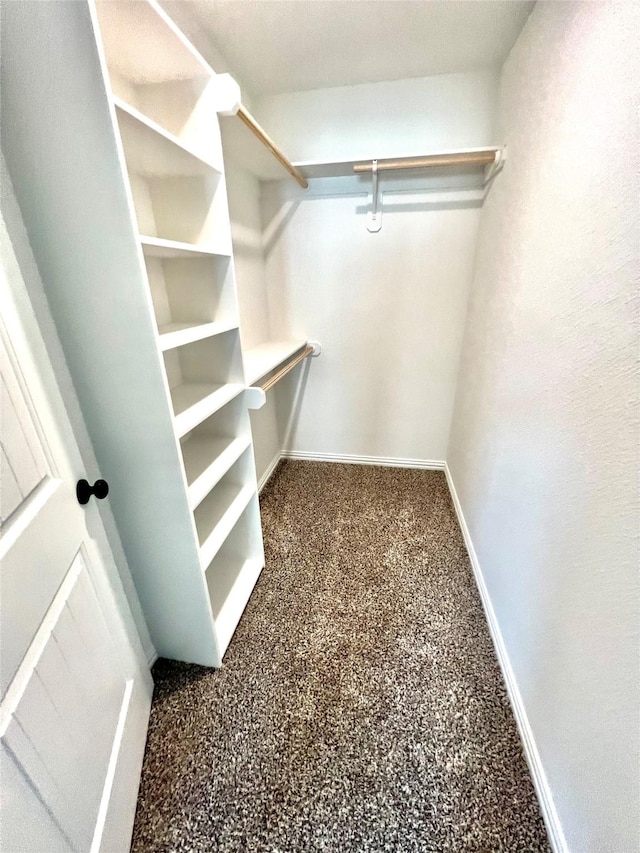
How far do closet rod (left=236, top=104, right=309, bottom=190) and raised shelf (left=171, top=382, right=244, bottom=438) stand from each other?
0.94m

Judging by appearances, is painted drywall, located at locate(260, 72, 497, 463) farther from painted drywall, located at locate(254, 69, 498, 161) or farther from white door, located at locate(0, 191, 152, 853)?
white door, located at locate(0, 191, 152, 853)

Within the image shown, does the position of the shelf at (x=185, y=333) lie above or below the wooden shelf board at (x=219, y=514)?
above

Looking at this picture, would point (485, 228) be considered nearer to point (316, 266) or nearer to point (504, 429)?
point (316, 266)

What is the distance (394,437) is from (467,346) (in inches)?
33.7

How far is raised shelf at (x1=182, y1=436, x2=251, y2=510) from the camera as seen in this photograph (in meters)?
1.18

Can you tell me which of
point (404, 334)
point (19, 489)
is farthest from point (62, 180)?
point (404, 334)

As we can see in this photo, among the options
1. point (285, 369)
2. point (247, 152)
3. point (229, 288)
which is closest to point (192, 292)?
point (229, 288)

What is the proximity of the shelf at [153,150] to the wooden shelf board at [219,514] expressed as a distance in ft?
4.00

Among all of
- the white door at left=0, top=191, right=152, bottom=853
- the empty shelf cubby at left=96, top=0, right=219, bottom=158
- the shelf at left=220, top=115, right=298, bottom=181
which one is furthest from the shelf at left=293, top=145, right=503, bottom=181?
the white door at left=0, top=191, right=152, bottom=853

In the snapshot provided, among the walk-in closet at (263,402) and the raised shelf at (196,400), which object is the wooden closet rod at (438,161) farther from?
the raised shelf at (196,400)

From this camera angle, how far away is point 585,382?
2.90ft

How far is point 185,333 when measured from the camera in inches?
41.5

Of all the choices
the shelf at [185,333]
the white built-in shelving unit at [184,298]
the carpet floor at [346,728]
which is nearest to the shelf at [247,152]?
the white built-in shelving unit at [184,298]

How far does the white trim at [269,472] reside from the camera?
2482 mm
